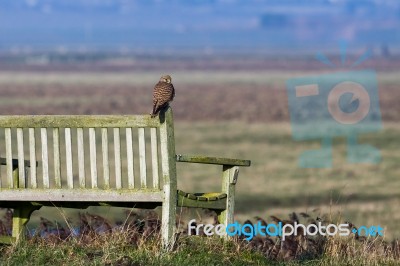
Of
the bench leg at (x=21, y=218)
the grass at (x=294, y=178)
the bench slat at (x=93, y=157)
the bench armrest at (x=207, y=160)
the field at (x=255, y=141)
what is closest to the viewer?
the bench slat at (x=93, y=157)

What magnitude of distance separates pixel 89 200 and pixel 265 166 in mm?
25114

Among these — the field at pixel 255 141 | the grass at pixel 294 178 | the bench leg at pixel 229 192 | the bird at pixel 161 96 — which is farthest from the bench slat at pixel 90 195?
the grass at pixel 294 178

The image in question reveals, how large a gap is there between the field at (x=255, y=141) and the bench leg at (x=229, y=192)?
950 mm

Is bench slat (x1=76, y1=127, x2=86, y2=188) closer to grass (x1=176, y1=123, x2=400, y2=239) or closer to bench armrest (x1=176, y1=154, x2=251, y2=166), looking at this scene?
bench armrest (x1=176, y1=154, x2=251, y2=166)

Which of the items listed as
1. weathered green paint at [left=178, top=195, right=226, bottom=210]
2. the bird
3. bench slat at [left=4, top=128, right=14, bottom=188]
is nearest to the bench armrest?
weathered green paint at [left=178, top=195, right=226, bottom=210]

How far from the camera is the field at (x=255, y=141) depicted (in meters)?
23.6

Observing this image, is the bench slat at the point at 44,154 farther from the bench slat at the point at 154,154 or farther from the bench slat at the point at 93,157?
the bench slat at the point at 154,154

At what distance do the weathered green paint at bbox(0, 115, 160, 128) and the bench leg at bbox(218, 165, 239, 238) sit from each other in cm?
96

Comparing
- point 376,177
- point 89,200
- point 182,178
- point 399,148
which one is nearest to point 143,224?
point 89,200

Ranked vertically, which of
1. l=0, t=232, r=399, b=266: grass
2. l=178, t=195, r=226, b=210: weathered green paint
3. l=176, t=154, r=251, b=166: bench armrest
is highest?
l=176, t=154, r=251, b=166: bench armrest

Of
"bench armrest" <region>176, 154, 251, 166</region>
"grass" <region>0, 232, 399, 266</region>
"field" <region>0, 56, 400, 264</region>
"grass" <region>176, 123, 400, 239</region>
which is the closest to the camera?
"grass" <region>0, 232, 399, 266</region>

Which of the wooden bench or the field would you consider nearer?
the wooden bench

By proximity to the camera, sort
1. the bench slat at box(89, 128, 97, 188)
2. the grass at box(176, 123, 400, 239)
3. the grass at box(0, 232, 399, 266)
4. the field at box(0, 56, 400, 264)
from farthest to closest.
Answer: the field at box(0, 56, 400, 264) → the grass at box(176, 123, 400, 239) → the bench slat at box(89, 128, 97, 188) → the grass at box(0, 232, 399, 266)

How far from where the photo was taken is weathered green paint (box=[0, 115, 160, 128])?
8.27 m
